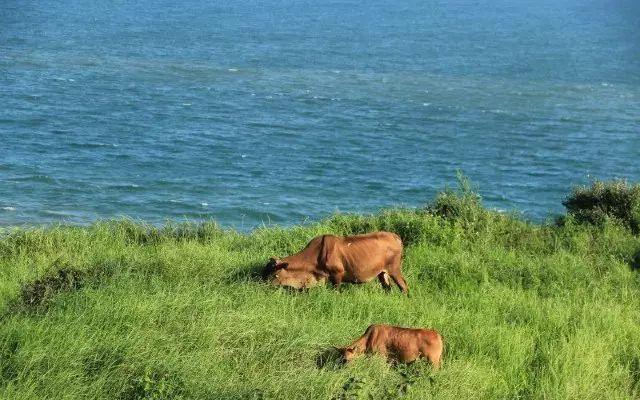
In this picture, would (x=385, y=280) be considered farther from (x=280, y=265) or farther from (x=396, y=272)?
(x=280, y=265)

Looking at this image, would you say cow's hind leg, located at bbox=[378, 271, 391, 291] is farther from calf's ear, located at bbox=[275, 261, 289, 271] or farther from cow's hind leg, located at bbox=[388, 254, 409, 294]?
calf's ear, located at bbox=[275, 261, 289, 271]

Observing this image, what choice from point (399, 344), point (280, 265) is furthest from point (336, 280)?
point (399, 344)

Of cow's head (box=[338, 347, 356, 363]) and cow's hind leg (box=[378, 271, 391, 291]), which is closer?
cow's head (box=[338, 347, 356, 363])

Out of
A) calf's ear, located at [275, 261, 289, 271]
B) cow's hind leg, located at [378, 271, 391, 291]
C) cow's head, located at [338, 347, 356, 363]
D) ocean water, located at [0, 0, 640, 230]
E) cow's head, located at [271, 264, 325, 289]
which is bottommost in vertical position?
ocean water, located at [0, 0, 640, 230]

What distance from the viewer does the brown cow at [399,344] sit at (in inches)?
423

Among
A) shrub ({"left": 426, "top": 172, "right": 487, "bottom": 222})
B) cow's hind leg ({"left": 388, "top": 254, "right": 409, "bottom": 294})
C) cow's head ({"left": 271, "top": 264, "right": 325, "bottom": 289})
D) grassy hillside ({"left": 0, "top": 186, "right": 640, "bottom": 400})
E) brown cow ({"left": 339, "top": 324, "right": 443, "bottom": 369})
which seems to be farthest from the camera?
shrub ({"left": 426, "top": 172, "right": 487, "bottom": 222})

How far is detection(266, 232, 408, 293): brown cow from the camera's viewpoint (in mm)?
13656

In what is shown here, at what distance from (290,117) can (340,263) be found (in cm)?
3582

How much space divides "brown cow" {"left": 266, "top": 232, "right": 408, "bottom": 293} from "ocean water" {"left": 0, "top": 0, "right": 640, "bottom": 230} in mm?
14175

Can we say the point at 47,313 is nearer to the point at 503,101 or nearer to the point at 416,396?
the point at 416,396

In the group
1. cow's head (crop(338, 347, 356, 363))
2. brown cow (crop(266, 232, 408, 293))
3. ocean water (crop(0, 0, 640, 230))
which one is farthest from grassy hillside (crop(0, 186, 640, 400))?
ocean water (crop(0, 0, 640, 230))

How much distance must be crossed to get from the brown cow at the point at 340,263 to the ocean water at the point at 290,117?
46.5 ft

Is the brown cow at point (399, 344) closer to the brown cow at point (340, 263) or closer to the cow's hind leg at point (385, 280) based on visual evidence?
the brown cow at point (340, 263)

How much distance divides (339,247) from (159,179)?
78.1 feet
